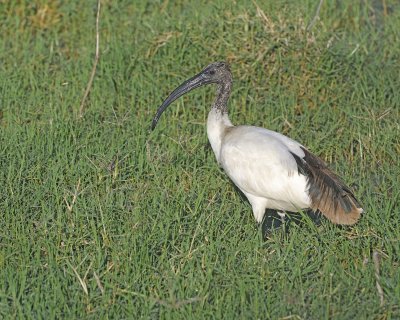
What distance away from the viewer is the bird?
17.7 ft

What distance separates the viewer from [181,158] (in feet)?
20.6

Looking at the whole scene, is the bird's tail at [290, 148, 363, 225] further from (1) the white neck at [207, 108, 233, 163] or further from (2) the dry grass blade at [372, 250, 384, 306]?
(1) the white neck at [207, 108, 233, 163]

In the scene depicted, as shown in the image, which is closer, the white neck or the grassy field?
the grassy field

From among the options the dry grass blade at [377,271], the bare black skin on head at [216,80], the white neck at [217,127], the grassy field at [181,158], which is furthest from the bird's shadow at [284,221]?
the bare black skin on head at [216,80]

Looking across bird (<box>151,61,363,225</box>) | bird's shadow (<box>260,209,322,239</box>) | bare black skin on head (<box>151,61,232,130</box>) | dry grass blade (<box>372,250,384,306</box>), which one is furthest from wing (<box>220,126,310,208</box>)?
dry grass blade (<box>372,250,384,306</box>)

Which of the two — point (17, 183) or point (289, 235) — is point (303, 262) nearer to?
point (289, 235)

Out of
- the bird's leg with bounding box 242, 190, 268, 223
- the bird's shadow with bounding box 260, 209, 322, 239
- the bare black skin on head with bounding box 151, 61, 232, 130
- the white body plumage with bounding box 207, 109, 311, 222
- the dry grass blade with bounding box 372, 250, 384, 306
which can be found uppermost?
the bare black skin on head with bounding box 151, 61, 232, 130

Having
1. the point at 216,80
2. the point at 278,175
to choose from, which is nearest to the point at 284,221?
the point at 278,175

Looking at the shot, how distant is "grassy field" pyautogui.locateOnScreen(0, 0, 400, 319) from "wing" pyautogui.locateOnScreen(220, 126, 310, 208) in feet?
0.59

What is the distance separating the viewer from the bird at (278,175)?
17.7 ft

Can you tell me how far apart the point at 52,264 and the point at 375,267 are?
157 cm

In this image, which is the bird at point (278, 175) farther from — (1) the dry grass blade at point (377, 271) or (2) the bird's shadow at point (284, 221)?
(1) the dry grass blade at point (377, 271)

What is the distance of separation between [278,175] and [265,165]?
0.10 m

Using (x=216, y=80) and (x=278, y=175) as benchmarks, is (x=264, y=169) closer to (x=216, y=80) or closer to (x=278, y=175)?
(x=278, y=175)
